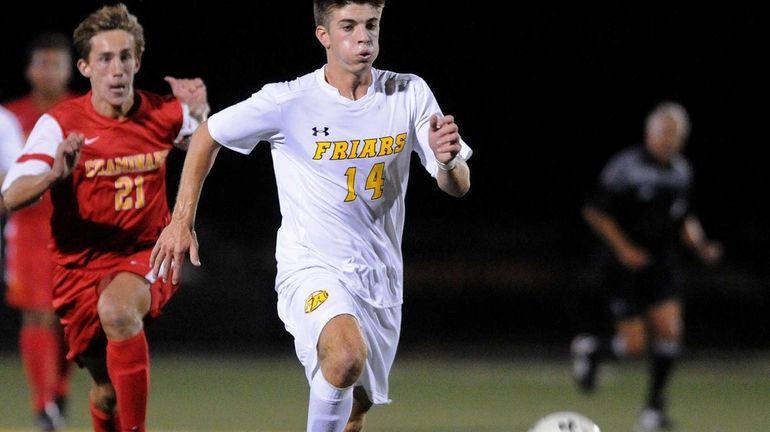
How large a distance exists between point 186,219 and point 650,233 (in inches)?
211


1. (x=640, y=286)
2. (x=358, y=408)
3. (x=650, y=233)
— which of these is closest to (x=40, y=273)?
(x=358, y=408)

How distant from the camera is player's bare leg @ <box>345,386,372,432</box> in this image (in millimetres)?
5922

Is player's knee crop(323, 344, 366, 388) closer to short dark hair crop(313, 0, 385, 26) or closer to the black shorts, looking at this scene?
short dark hair crop(313, 0, 385, 26)

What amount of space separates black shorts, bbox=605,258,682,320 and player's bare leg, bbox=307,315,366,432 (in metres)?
4.83

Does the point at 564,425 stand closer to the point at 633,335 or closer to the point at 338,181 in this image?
the point at 338,181

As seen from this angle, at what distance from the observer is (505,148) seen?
70.8 ft

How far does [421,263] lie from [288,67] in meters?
3.74

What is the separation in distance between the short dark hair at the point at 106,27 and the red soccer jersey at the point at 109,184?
26 centimetres

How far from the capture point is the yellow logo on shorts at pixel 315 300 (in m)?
5.38

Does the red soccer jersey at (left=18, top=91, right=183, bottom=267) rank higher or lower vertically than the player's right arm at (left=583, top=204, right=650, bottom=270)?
higher

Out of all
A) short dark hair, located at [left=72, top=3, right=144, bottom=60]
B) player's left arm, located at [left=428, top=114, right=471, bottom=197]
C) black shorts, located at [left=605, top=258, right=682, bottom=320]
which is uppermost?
short dark hair, located at [left=72, top=3, right=144, bottom=60]

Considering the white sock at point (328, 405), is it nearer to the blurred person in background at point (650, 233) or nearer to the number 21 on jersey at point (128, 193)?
the number 21 on jersey at point (128, 193)

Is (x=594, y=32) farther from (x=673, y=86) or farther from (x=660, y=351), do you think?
(x=660, y=351)

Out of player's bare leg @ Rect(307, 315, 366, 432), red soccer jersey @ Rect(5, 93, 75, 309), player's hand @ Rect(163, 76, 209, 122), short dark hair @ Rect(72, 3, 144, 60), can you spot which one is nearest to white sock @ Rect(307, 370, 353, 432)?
player's bare leg @ Rect(307, 315, 366, 432)
